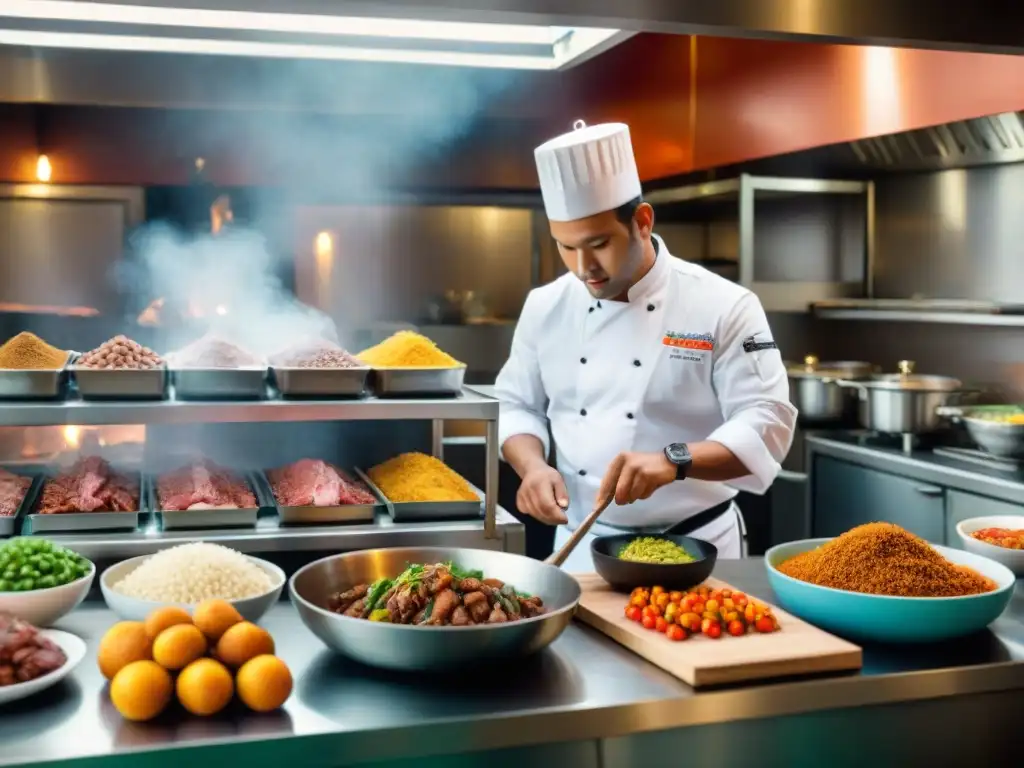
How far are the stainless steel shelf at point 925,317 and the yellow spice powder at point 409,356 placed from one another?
95.9 inches

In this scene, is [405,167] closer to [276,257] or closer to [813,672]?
[276,257]

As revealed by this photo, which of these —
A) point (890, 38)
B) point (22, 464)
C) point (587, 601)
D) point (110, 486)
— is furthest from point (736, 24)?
point (22, 464)

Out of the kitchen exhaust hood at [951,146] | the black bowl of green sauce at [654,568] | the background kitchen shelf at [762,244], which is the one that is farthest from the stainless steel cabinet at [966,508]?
the black bowl of green sauce at [654,568]

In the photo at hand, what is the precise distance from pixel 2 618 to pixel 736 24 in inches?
67.0

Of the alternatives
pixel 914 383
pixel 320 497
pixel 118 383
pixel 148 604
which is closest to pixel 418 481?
pixel 320 497

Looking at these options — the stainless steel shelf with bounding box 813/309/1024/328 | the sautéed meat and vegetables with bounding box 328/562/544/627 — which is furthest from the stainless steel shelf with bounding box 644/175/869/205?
the sautéed meat and vegetables with bounding box 328/562/544/627

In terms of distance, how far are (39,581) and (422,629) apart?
0.78 m

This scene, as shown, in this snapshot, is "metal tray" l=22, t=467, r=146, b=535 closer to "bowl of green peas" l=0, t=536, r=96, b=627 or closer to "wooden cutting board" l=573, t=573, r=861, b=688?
"bowl of green peas" l=0, t=536, r=96, b=627

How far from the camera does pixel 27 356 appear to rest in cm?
254

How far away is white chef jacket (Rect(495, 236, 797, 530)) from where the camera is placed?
286cm

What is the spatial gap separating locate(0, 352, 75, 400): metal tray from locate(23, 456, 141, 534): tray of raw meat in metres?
0.28

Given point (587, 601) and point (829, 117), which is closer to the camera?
point (587, 601)

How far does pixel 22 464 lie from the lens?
309 centimetres

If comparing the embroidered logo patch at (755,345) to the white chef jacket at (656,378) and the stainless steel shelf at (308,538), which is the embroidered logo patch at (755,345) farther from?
the stainless steel shelf at (308,538)
